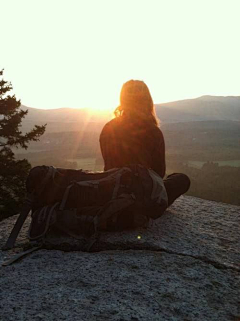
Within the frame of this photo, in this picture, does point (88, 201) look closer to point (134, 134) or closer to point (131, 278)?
point (134, 134)

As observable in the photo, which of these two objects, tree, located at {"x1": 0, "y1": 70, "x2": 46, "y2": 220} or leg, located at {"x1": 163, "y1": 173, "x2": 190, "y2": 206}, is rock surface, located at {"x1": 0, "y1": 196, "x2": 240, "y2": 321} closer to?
leg, located at {"x1": 163, "y1": 173, "x2": 190, "y2": 206}

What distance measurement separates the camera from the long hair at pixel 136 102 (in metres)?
5.09

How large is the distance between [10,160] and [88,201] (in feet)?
41.7

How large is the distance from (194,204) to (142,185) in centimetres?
304

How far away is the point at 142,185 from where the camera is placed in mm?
4445

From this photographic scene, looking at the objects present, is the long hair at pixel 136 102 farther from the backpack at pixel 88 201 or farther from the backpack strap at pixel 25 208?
the backpack strap at pixel 25 208

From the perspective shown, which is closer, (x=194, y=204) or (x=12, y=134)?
(x=194, y=204)

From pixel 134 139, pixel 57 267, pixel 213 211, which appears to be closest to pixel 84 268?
pixel 57 267

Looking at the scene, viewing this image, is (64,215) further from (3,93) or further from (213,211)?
(3,93)

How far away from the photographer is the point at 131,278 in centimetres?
342

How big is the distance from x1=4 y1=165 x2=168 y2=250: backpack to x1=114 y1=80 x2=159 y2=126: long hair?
873mm

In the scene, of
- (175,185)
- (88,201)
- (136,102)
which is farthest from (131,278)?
(136,102)

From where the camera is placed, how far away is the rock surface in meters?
2.87

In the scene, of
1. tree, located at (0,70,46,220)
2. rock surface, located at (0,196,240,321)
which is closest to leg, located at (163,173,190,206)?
rock surface, located at (0,196,240,321)
